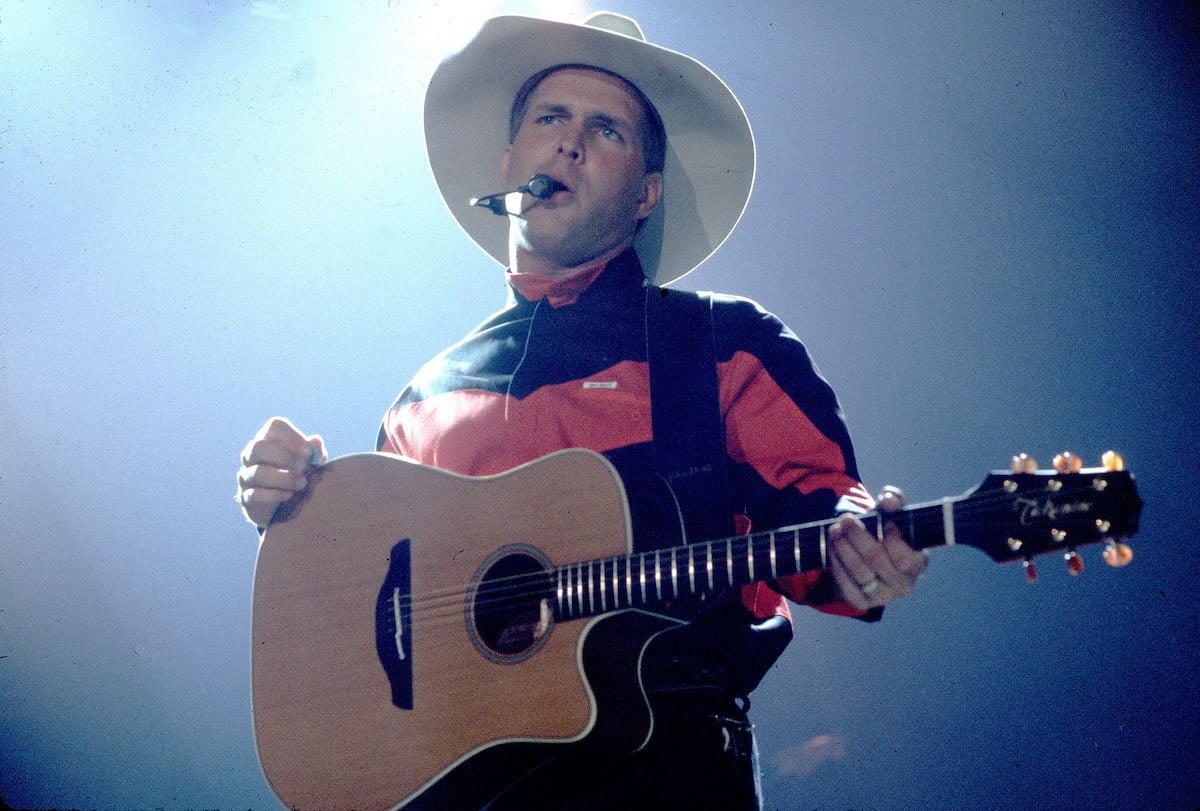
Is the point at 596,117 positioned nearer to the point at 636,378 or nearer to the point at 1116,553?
the point at 636,378

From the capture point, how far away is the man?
1.15m

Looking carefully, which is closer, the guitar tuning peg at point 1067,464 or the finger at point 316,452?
the guitar tuning peg at point 1067,464

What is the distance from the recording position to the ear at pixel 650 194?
1875 millimetres

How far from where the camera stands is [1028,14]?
2000 mm

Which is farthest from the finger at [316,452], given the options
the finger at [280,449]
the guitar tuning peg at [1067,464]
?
the guitar tuning peg at [1067,464]

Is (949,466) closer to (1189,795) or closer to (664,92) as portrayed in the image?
(1189,795)

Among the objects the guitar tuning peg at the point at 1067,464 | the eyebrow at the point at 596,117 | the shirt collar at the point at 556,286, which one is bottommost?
the guitar tuning peg at the point at 1067,464

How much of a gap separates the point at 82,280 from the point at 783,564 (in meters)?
2.74

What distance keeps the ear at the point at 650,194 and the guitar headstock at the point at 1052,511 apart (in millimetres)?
1199

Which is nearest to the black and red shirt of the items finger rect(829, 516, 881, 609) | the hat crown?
finger rect(829, 516, 881, 609)

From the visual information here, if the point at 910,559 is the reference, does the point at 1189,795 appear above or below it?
below

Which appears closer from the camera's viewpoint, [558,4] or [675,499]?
[675,499]

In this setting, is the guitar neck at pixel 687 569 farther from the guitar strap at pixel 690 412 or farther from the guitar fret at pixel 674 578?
the guitar strap at pixel 690 412

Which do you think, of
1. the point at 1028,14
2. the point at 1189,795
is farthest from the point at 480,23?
the point at 1189,795
